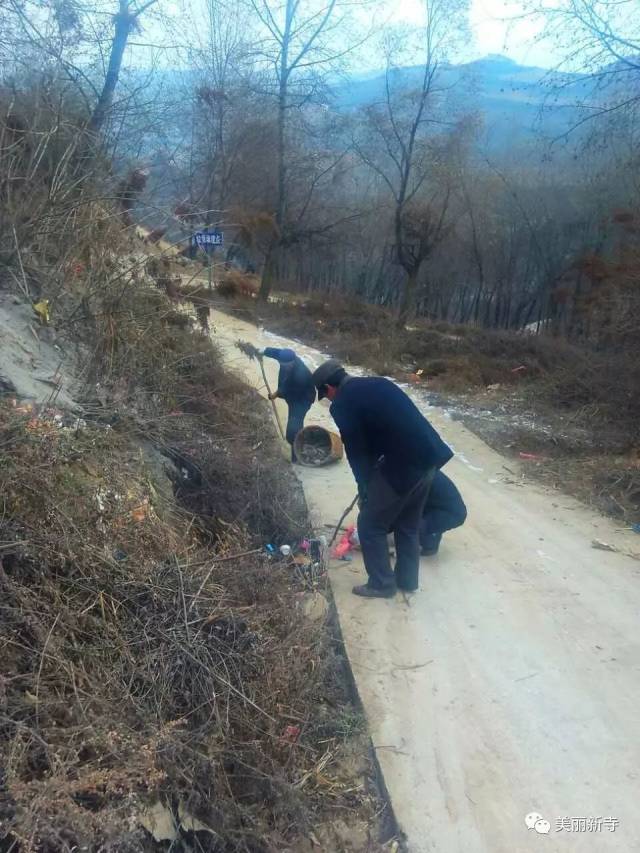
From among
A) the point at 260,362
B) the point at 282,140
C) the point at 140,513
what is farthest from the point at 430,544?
→ the point at 282,140

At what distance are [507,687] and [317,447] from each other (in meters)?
4.94

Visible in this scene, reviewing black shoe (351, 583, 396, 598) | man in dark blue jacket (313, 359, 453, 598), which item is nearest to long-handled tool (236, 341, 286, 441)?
man in dark blue jacket (313, 359, 453, 598)

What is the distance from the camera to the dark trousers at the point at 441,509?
5.91 metres

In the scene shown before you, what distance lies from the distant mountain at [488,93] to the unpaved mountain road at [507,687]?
6.57 meters

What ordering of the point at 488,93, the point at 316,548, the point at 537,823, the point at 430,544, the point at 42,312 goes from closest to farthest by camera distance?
the point at 537,823
the point at 316,548
the point at 430,544
the point at 42,312
the point at 488,93

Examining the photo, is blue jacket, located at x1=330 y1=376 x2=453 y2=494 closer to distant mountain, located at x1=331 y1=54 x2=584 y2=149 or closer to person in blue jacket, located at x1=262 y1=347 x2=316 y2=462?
person in blue jacket, located at x1=262 y1=347 x2=316 y2=462

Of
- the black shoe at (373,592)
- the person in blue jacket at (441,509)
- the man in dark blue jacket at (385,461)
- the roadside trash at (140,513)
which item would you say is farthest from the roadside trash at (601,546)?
the roadside trash at (140,513)

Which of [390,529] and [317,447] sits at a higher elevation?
[390,529]

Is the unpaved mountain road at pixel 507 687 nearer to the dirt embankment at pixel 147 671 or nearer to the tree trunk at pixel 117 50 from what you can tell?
the dirt embankment at pixel 147 671

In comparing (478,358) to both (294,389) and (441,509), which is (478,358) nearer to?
(294,389)

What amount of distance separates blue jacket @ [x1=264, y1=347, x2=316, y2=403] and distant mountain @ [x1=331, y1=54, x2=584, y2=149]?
5.07 m

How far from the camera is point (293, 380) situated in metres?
8.77

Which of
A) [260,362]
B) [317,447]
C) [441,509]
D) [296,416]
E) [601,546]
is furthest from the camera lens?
[260,362]

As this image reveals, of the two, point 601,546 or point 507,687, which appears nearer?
point 507,687
